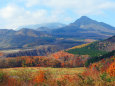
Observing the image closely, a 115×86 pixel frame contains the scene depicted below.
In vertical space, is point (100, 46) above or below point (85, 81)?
Result: below

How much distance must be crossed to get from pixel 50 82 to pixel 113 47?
519ft

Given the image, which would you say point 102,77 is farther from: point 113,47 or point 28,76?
point 113,47

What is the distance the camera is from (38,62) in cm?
8450

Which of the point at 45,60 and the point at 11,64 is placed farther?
the point at 45,60

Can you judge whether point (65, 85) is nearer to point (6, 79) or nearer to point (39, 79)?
point (39, 79)

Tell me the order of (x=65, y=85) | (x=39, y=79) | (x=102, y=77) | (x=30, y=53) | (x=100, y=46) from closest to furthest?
(x=65, y=85), (x=102, y=77), (x=39, y=79), (x=30, y=53), (x=100, y=46)

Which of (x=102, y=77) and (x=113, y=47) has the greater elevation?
(x=102, y=77)

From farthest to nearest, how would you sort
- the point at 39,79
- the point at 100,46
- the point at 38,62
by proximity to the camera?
the point at 100,46
the point at 38,62
the point at 39,79

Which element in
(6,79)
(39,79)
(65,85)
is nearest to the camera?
(65,85)

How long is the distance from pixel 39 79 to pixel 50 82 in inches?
43.2

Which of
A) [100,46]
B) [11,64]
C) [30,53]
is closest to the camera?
[11,64]

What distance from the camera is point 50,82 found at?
705cm


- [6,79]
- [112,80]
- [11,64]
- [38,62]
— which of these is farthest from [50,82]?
[38,62]

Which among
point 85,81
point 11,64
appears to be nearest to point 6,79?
point 85,81
